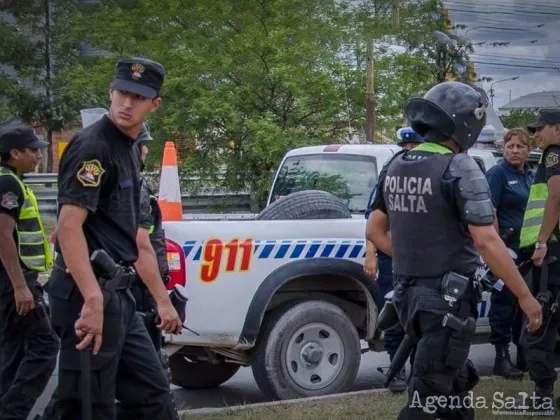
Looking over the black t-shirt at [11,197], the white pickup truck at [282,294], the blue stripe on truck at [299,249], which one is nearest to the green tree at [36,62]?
the white pickup truck at [282,294]

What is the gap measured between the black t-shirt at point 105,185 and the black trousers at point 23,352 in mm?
1879

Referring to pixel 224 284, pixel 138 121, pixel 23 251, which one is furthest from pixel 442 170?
pixel 23 251

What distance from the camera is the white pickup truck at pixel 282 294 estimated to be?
700 centimetres

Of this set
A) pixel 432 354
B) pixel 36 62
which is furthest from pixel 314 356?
pixel 36 62

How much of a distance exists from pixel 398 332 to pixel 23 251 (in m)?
2.63

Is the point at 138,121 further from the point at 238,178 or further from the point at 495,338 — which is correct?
the point at 238,178

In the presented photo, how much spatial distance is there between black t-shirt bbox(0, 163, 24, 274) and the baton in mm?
2225

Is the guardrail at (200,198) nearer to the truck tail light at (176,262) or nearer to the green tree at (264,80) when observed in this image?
the green tree at (264,80)

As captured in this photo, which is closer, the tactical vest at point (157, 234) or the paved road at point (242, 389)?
the tactical vest at point (157, 234)

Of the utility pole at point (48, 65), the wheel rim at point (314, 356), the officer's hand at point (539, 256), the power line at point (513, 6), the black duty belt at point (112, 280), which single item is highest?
the power line at point (513, 6)

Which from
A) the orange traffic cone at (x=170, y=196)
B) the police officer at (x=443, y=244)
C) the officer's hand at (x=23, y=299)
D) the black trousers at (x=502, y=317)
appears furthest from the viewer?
the black trousers at (x=502, y=317)

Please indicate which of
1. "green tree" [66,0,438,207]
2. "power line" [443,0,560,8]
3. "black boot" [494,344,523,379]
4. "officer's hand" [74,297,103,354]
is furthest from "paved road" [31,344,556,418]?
"power line" [443,0,560,8]

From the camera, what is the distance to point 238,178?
60.2 ft

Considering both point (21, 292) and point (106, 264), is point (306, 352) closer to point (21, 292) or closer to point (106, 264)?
point (21, 292)
